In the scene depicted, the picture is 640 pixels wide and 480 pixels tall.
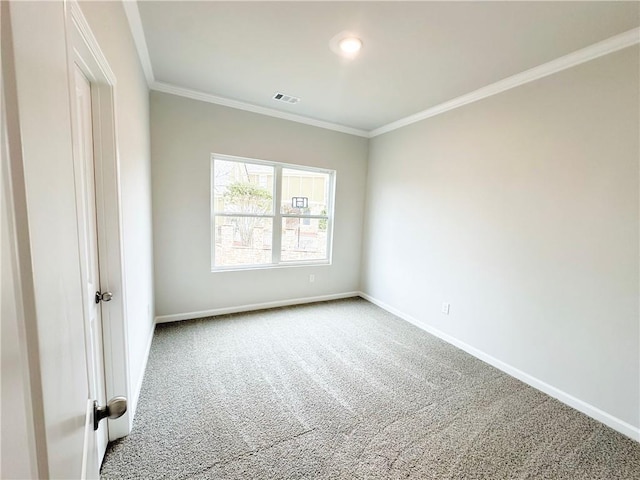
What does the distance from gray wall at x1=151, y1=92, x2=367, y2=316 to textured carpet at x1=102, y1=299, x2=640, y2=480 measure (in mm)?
665

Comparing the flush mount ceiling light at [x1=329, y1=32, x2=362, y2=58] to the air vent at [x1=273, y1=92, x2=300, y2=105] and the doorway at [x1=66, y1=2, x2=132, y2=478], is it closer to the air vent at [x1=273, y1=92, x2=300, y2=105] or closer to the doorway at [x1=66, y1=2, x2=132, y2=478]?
the air vent at [x1=273, y1=92, x2=300, y2=105]

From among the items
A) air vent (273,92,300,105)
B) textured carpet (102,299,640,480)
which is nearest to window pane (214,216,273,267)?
textured carpet (102,299,640,480)

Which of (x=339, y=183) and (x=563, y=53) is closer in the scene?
(x=563, y=53)

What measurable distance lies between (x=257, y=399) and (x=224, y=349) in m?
0.84

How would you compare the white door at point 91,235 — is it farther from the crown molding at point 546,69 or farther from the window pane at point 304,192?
the crown molding at point 546,69

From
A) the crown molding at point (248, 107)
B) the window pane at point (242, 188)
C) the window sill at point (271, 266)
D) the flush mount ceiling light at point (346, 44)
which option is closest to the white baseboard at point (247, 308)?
the window sill at point (271, 266)

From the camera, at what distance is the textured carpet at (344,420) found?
1570mm

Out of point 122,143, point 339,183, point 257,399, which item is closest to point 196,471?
point 257,399

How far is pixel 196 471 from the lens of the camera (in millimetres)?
1500

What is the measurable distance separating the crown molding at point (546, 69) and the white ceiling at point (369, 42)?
0.16ft

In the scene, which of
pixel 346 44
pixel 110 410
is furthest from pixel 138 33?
pixel 110 410

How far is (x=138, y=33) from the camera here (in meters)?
2.04

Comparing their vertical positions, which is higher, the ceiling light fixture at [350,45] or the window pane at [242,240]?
the ceiling light fixture at [350,45]

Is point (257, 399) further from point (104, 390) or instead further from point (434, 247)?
point (434, 247)
